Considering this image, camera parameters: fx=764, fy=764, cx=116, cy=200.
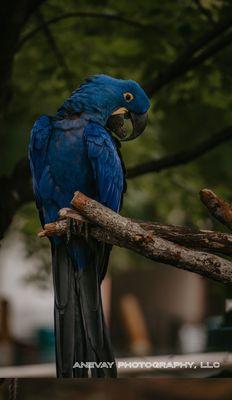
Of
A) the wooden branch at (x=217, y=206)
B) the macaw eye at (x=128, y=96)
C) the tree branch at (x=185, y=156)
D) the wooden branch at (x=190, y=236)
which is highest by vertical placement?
the macaw eye at (x=128, y=96)

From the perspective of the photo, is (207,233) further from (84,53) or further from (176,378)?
(84,53)

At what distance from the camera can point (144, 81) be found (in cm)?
350

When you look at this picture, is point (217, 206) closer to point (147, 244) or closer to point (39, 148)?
point (147, 244)

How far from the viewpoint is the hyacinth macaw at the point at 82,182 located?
2.74 m

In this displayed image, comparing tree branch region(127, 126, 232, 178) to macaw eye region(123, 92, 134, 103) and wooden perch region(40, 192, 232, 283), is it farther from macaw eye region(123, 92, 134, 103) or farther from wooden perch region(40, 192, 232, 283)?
wooden perch region(40, 192, 232, 283)

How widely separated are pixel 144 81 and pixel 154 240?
1339mm

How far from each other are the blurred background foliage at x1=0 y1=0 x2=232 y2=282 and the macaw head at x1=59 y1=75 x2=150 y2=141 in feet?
1.51

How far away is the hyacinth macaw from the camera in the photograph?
2738mm

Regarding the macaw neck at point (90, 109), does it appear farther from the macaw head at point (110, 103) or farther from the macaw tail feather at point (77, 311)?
the macaw tail feather at point (77, 311)

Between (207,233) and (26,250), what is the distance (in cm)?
162

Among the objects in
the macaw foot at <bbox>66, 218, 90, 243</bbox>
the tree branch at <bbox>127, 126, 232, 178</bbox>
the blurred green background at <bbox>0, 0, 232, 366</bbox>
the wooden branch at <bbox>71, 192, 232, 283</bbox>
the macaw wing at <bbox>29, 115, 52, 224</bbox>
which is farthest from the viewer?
the blurred green background at <bbox>0, 0, 232, 366</bbox>

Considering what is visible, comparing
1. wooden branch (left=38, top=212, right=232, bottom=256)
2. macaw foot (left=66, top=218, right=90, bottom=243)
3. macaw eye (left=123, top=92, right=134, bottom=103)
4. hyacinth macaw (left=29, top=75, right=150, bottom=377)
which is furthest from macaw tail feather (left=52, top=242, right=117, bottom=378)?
macaw eye (left=123, top=92, right=134, bottom=103)

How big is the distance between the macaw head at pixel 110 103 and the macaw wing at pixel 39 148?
10cm

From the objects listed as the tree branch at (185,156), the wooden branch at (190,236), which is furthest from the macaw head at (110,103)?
the wooden branch at (190,236)
